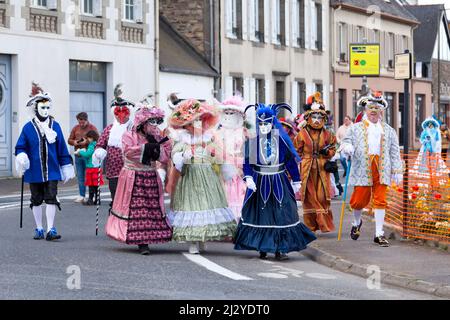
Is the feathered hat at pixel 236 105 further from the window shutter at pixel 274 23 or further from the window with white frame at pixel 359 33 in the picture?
the window with white frame at pixel 359 33

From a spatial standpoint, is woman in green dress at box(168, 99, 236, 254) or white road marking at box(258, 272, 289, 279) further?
woman in green dress at box(168, 99, 236, 254)

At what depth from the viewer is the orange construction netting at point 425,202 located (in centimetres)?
1501

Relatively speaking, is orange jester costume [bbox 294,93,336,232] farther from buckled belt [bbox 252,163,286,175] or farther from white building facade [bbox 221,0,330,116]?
white building facade [bbox 221,0,330,116]

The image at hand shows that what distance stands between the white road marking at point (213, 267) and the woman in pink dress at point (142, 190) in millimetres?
502

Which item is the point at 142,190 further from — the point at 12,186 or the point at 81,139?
the point at 12,186

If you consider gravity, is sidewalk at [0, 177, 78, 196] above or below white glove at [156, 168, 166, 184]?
below

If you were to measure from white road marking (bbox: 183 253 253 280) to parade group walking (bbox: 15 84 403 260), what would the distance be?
0.91ft

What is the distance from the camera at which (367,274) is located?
40.4ft

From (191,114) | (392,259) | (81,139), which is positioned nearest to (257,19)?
(81,139)

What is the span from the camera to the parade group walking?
1393cm

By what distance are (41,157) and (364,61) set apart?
1857 cm

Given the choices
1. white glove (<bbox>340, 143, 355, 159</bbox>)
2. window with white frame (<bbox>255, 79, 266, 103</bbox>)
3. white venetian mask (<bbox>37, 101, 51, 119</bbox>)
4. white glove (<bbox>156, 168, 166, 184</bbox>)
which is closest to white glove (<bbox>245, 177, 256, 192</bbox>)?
white glove (<bbox>156, 168, 166, 184</bbox>)

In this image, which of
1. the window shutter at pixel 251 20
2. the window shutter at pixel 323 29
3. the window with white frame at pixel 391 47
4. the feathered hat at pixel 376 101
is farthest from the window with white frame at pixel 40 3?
the window with white frame at pixel 391 47

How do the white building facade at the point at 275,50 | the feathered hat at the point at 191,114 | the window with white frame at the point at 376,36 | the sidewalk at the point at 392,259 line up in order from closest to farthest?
the sidewalk at the point at 392,259, the feathered hat at the point at 191,114, the white building facade at the point at 275,50, the window with white frame at the point at 376,36
